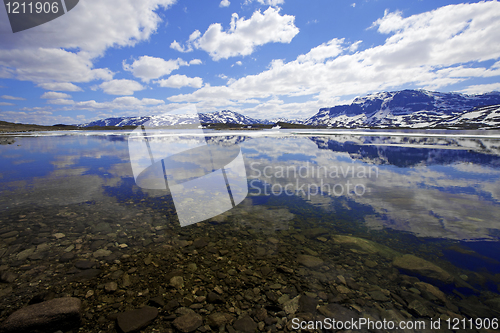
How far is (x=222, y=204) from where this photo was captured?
1062 centimetres

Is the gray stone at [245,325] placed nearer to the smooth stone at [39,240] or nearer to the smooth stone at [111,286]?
the smooth stone at [111,286]

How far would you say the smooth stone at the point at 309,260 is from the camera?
6.13 metres

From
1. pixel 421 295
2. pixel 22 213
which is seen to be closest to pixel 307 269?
pixel 421 295

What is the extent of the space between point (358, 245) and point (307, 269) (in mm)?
2307

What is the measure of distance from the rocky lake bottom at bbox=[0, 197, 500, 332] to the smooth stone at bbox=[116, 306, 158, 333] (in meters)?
0.02

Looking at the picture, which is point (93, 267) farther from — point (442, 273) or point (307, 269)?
point (442, 273)

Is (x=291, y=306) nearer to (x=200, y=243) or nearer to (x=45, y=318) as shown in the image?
(x=200, y=243)

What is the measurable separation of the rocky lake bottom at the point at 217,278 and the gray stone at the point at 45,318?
3 centimetres

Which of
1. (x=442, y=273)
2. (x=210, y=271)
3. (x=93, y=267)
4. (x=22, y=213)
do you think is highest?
(x=22, y=213)

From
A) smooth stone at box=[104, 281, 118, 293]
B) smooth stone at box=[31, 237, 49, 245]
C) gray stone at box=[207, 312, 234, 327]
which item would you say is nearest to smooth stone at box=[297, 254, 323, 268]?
gray stone at box=[207, 312, 234, 327]

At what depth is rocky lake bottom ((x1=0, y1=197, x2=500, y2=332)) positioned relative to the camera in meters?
4.36

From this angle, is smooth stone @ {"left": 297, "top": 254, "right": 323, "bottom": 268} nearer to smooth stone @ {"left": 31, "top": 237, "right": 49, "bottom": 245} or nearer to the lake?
the lake

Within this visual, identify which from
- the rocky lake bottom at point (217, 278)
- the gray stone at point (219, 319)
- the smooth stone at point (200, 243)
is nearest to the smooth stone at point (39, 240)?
the rocky lake bottom at point (217, 278)

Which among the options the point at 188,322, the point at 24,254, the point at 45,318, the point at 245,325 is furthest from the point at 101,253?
Answer: the point at 245,325
